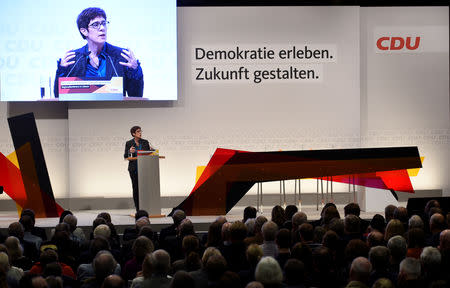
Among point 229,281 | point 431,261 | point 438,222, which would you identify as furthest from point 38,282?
point 438,222

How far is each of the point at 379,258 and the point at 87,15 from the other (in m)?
8.11

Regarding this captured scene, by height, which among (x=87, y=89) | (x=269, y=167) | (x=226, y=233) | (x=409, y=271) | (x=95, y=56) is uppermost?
(x=95, y=56)

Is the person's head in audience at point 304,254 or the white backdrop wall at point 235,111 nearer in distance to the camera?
the person's head in audience at point 304,254

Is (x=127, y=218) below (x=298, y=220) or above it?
below

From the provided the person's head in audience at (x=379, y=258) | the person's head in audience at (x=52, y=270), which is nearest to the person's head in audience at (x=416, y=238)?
the person's head in audience at (x=379, y=258)

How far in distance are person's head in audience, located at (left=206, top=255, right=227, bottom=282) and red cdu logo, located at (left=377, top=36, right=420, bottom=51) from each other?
8.66 metres

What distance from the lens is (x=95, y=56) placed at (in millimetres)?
11484

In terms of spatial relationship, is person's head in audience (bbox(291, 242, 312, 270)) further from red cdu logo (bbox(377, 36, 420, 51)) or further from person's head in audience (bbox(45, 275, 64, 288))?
red cdu logo (bbox(377, 36, 420, 51))

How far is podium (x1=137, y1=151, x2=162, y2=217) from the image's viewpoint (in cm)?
924

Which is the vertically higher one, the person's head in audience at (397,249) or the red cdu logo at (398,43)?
the red cdu logo at (398,43)

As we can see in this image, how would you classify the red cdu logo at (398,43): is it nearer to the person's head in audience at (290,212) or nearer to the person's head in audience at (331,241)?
the person's head in audience at (290,212)

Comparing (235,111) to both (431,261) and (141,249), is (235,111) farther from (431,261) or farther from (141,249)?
(431,261)

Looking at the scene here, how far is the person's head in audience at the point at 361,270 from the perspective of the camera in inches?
167

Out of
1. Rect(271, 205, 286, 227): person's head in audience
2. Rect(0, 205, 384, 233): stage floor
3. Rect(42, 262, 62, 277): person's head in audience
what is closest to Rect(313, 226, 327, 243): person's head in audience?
Rect(271, 205, 286, 227): person's head in audience
